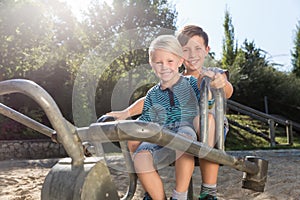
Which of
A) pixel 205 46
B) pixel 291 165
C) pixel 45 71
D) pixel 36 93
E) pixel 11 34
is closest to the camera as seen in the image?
pixel 36 93

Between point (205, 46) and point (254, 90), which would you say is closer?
point (205, 46)

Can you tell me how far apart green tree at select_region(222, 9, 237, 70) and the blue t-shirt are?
17.6m

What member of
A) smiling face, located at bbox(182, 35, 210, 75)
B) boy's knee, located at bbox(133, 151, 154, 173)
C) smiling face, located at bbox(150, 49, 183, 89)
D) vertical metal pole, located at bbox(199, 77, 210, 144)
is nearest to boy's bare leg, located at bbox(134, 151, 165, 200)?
boy's knee, located at bbox(133, 151, 154, 173)

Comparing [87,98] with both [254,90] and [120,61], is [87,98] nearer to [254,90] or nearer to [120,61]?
[120,61]

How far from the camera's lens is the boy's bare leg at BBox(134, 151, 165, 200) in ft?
4.55

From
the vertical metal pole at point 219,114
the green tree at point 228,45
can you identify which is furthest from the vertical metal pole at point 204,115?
the green tree at point 228,45

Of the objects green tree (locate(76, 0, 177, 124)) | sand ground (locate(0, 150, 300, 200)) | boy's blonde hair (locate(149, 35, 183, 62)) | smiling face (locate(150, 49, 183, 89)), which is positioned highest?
green tree (locate(76, 0, 177, 124))

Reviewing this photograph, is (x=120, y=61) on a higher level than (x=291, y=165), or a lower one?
higher

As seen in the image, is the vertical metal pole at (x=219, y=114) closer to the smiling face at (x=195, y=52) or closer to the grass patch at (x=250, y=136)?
the smiling face at (x=195, y=52)

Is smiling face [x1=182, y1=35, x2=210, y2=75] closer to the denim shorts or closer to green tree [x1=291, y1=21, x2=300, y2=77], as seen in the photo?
the denim shorts

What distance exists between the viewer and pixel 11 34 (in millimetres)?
8742

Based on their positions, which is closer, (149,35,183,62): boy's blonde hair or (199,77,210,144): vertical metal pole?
(199,77,210,144): vertical metal pole

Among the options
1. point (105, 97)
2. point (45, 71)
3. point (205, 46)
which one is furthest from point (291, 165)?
point (45, 71)

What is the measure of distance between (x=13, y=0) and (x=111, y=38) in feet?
11.8
